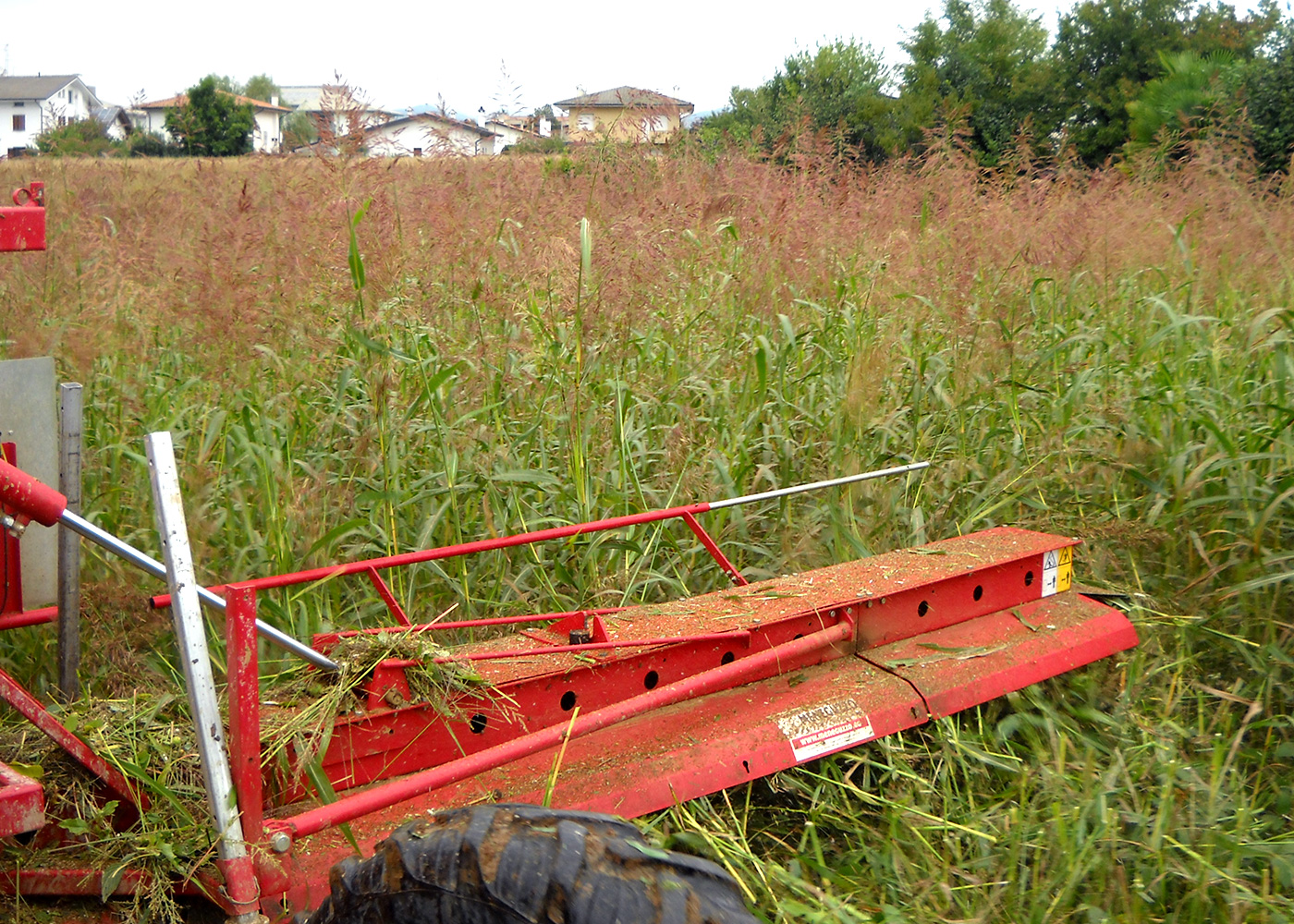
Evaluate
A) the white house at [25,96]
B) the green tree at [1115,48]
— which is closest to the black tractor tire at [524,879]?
the green tree at [1115,48]

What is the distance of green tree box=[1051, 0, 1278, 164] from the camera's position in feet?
65.3

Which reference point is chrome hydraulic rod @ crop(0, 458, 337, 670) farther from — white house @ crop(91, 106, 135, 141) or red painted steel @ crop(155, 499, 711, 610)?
white house @ crop(91, 106, 135, 141)

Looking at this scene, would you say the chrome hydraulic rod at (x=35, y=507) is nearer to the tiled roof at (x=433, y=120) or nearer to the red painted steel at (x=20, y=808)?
the red painted steel at (x=20, y=808)

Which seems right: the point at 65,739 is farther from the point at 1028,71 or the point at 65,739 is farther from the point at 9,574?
the point at 1028,71

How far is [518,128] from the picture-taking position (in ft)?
17.5

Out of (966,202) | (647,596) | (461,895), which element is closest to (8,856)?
(461,895)

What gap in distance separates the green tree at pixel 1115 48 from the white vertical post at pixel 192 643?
20898mm

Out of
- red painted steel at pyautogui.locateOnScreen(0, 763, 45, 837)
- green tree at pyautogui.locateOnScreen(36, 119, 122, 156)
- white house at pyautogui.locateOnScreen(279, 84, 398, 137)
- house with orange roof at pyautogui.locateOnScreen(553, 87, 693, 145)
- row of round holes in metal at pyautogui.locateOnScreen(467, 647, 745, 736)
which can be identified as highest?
green tree at pyautogui.locateOnScreen(36, 119, 122, 156)

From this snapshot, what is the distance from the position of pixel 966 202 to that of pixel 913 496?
80.6 inches

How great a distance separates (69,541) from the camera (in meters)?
2.33

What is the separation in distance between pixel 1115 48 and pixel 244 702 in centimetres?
2418

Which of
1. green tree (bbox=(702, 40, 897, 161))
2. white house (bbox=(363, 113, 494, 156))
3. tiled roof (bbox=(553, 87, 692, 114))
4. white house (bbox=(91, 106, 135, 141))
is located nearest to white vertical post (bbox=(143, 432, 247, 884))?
white house (bbox=(363, 113, 494, 156))

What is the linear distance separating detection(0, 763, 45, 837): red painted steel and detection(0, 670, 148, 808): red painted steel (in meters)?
0.19

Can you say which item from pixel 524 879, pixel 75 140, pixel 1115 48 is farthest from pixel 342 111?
pixel 1115 48
